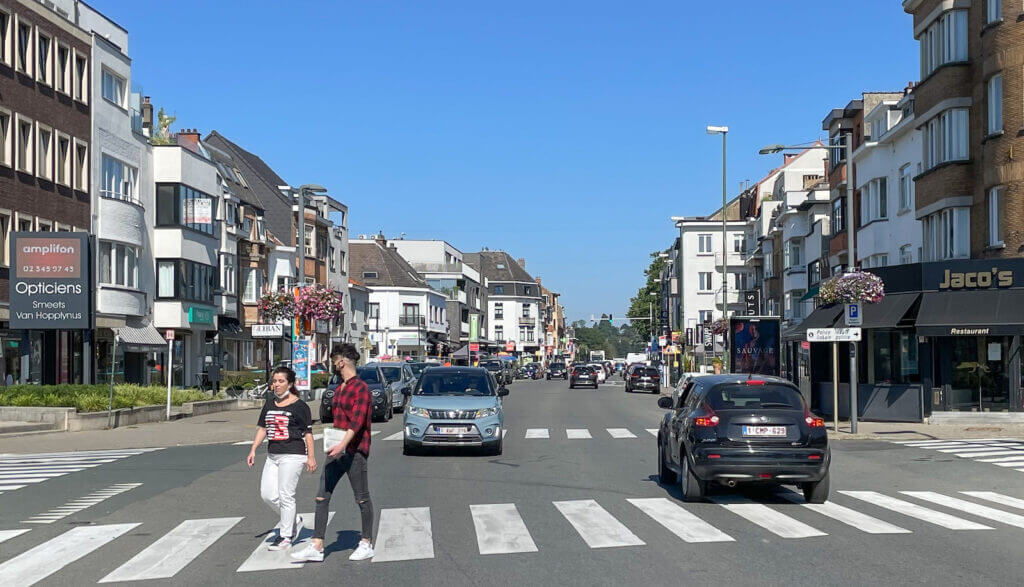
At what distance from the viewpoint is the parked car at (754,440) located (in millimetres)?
13266

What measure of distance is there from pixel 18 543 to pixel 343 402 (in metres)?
3.88

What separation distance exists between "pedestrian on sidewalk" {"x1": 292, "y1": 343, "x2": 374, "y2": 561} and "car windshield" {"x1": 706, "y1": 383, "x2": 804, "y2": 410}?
5301 millimetres

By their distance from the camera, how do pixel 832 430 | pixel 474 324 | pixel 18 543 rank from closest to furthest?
1. pixel 18 543
2. pixel 832 430
3. pixel 474 324

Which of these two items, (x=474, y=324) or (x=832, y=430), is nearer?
(x=832, y=430)

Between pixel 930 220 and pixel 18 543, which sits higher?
pixel 930 220

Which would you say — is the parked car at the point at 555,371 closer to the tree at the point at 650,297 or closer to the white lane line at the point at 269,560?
the tree at the point at 650,297

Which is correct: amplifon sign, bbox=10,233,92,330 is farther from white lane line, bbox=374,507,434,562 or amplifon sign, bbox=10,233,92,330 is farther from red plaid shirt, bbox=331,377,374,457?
red plaid shirt, bbox=331,377,374,457

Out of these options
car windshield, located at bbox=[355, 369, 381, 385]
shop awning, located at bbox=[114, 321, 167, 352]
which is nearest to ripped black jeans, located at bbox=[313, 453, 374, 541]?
car windshield, located at bbox=[355, 369, 381, 385]

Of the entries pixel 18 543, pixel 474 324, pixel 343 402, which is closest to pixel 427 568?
pixel 343 402

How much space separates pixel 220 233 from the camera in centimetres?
5212

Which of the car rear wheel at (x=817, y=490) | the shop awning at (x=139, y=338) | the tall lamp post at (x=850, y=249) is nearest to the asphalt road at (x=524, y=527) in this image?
the car rear wheel at (x=817, y=490)

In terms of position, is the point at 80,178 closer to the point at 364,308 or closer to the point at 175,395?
the point at 175,395

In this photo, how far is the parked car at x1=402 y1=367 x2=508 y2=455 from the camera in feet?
65.3

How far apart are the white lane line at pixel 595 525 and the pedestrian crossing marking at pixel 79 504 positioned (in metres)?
5.76
